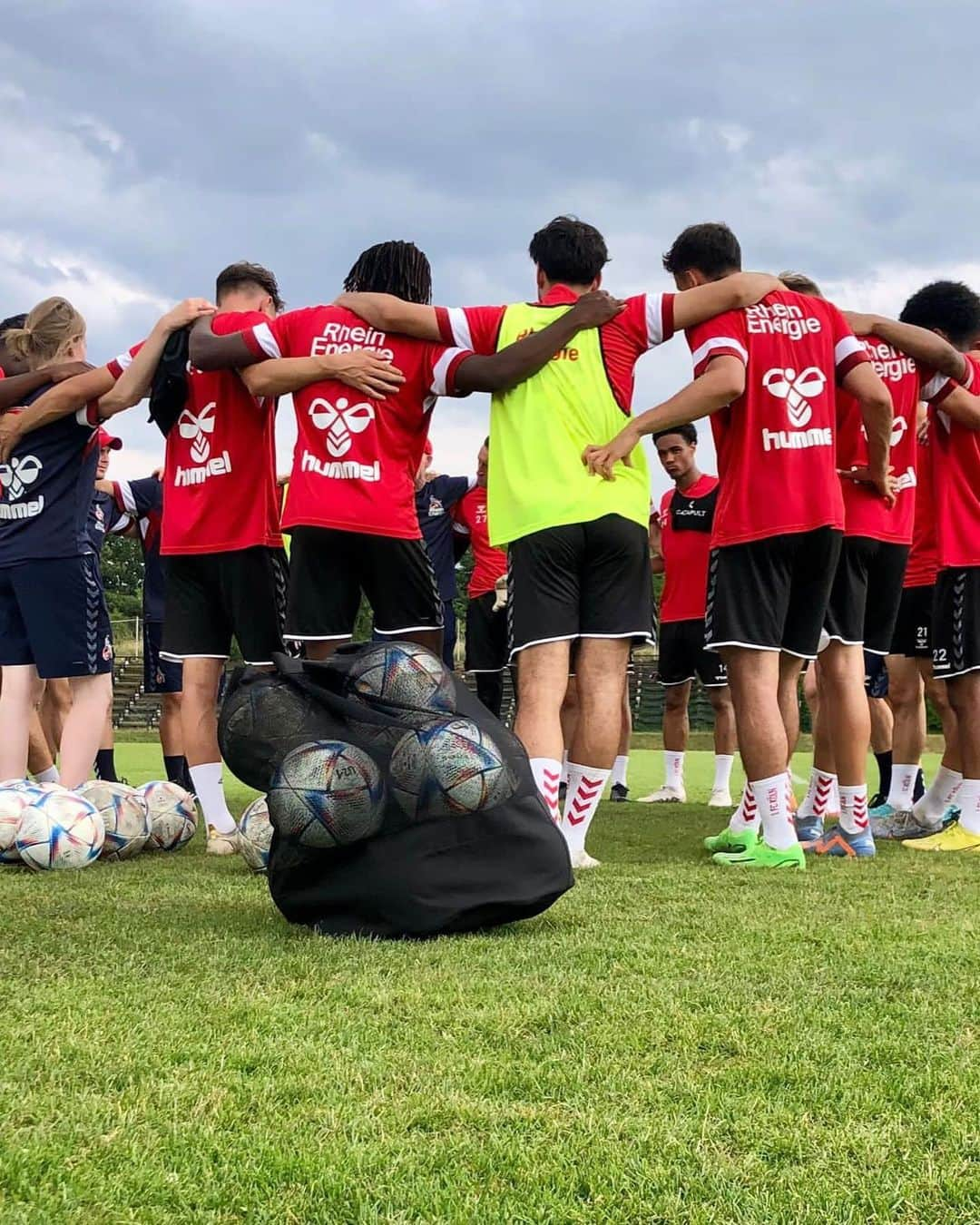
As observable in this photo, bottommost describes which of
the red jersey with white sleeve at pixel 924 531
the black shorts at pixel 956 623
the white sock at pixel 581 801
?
the white sock at pixel 581 801

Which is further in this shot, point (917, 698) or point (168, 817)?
point (917, 698)

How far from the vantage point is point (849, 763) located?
5703mm

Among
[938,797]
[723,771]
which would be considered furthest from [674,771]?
[938,797]

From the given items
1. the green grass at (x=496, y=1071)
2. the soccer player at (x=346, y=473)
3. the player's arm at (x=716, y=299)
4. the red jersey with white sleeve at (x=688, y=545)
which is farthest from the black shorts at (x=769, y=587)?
the red jersey with white sleeve at (x=688, y=545)

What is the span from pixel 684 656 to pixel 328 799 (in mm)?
6939

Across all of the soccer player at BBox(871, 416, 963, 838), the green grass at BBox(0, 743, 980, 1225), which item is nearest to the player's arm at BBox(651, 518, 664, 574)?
the soccer player at BBox(871, 416, 963, 838)

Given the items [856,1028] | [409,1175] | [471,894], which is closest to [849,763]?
[471,894]

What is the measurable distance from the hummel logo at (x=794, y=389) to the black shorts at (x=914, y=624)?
93.9 inches

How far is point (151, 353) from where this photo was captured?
5566mm

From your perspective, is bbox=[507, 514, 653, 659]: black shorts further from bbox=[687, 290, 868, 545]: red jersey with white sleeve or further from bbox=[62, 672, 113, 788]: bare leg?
bbox=[62, 672, 113, 788]: bare leg

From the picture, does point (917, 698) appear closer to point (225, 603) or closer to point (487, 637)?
point (487, 637)

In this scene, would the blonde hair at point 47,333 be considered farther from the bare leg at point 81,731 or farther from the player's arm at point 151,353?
the bare leg at point 81,731

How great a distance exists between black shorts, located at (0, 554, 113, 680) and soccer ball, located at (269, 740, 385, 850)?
2.74m

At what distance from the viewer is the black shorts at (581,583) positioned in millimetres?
4688
